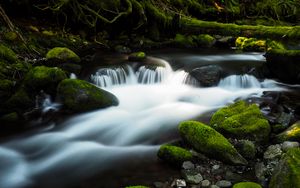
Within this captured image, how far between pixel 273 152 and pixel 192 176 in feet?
4.83

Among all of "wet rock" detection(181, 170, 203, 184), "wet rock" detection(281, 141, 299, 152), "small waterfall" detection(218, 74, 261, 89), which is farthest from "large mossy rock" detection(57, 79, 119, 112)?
"wet rock" detection(281, 141, 299, 152)

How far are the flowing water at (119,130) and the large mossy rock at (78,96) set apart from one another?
0.66 ft

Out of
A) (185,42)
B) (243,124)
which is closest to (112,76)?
(243,124)

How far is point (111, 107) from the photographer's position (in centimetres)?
832

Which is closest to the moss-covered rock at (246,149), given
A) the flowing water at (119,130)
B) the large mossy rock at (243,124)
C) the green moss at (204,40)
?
the large mossy rock at (243,124)

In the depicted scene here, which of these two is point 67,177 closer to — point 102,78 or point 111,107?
point 111,107

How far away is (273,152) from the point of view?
5.74 m

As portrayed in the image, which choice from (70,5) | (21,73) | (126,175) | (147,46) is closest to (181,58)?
(147,46)

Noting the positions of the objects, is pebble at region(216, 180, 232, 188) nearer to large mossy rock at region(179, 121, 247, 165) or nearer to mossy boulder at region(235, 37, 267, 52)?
large mossy rock at region(179, 121, 247, 165)

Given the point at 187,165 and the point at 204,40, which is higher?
the point at 204,40

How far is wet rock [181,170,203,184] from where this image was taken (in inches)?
201

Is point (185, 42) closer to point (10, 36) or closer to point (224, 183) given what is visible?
point (10, 36)

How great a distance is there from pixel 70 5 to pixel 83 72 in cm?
388

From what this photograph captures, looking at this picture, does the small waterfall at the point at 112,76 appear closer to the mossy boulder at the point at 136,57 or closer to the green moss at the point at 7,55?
the mossy boulder at the point at 136,57
